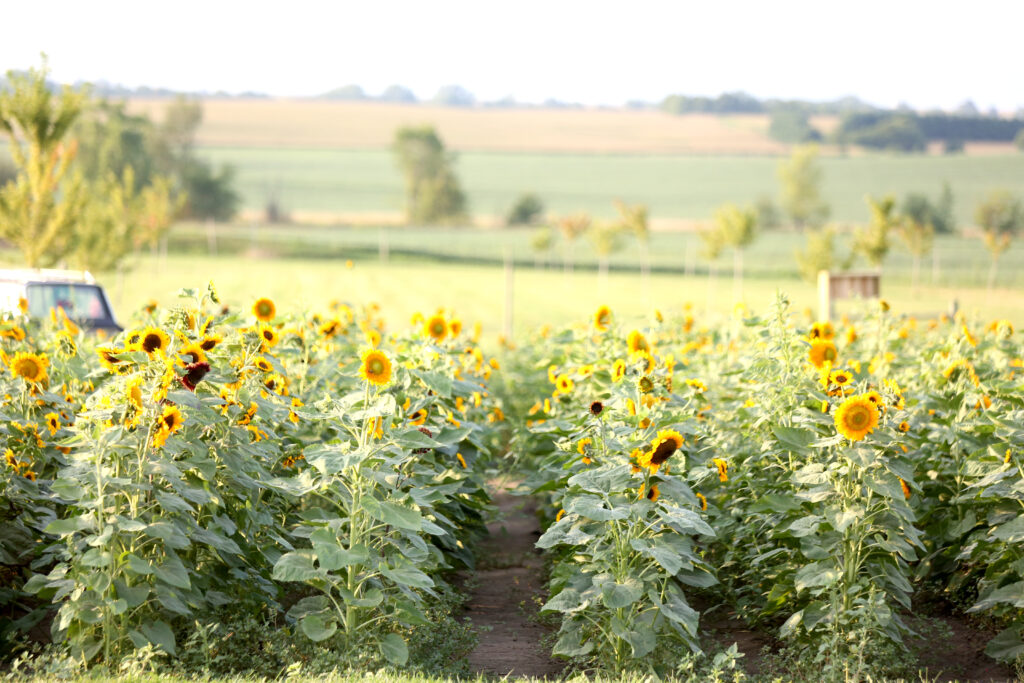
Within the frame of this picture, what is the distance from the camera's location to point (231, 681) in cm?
350

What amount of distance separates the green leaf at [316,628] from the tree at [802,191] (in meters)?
76.5

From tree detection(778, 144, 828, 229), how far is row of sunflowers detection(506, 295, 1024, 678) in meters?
74.2

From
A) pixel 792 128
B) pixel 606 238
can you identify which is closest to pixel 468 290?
pixel 606 238

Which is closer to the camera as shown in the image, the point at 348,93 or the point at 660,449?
the point at 660,449

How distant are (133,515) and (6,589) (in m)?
0.98

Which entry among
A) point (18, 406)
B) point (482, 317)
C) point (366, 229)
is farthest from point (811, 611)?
point (366, 229)

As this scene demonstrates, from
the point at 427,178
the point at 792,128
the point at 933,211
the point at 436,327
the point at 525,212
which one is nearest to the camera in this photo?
the point at 436,327

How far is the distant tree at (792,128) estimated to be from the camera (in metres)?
97.0

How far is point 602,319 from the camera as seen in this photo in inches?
239

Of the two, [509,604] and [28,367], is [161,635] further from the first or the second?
[509,604]

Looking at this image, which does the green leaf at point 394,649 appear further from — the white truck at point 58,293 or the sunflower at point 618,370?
the white truck at point 58,293

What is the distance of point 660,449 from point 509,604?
1.88 meters

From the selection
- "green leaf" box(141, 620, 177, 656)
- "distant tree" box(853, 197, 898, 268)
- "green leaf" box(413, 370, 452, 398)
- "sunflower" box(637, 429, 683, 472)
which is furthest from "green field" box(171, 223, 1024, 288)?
"green leaf" box(141, 620, 177, 656)

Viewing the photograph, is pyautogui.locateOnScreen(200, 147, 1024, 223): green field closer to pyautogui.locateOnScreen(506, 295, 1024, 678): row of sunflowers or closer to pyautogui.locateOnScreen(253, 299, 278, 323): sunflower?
pyautogui.locateOnScreen(506, 295, 1024, 678): row of sunflowers
